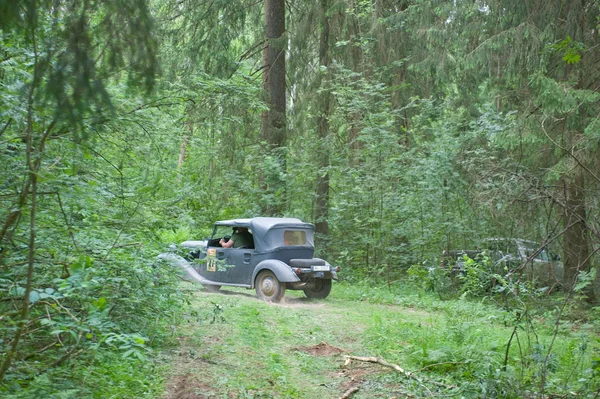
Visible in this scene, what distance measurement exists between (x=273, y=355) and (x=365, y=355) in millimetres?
1156

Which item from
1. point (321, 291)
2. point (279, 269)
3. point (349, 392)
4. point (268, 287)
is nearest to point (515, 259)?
point (279, 269)

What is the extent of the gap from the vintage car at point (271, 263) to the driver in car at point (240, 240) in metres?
0.03

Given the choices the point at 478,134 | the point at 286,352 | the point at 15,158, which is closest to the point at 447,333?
the point at 286,352

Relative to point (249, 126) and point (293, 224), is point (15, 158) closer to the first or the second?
point (293, 224)

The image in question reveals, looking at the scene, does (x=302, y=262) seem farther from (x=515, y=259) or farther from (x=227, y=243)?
(x=515, y=259)

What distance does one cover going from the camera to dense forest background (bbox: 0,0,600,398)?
459 centimetres

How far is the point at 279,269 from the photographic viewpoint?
38.3 feet

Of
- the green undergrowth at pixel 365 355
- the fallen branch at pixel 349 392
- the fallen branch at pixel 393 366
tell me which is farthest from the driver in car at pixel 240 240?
the fallen branch at pixel 349 392

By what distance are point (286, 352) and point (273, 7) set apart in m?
12.9

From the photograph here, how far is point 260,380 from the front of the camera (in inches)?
250

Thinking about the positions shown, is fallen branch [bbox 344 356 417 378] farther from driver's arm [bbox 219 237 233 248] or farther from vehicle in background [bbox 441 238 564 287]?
driver's arm [bbox 219 237 233 248]

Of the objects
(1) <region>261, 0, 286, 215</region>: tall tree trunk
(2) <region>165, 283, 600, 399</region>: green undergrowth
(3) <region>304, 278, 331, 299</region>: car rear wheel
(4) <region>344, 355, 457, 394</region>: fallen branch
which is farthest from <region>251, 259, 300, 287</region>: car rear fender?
(1) <region>261, 0, 286, 215</region>: tall tree trunk

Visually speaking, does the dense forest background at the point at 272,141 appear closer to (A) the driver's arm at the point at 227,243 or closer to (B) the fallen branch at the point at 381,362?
(A) the driver's arm at the point at 227,243

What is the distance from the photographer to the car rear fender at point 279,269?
1156cm
